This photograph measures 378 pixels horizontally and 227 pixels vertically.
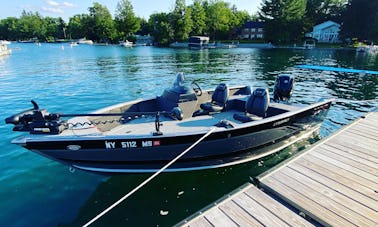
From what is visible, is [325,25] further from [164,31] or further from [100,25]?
[100,25]

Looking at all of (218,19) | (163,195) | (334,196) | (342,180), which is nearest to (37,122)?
(163,195)

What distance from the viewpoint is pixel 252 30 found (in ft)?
269

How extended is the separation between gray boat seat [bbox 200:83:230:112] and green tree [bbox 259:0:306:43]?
62922mm

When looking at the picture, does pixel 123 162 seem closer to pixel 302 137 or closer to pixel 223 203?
pixel 223 203

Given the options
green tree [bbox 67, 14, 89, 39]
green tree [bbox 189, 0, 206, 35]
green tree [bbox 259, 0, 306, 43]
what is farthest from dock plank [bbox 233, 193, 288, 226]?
green tree [bbox 67, 14, 89, 39]

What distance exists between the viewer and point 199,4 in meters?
80.4

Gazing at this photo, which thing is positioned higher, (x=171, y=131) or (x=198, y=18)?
(x=198, y=18)

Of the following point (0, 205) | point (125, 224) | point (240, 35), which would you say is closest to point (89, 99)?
point (0, 205)

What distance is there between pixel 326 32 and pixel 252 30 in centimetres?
2459

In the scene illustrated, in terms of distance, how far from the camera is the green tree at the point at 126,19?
96125 millimetres

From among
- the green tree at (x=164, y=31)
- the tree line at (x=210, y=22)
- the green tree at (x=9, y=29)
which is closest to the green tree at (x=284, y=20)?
the tree line at (x=210, y=22)

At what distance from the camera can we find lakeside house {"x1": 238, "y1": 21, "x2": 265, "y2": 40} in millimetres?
80188

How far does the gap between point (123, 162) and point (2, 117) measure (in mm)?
8896

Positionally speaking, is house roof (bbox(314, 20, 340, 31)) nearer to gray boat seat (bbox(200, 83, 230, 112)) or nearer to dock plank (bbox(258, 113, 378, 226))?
dock plank (bbox(258, 113, 378, 226))
